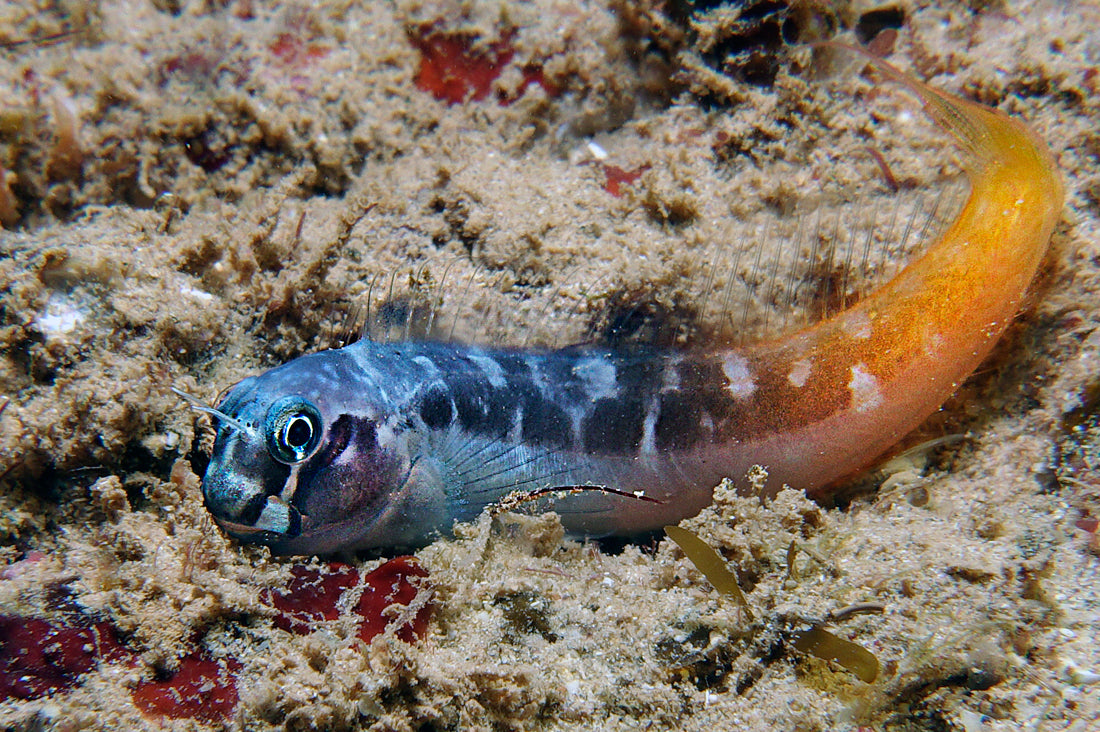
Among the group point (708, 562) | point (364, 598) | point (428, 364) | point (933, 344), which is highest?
point (933, 344)

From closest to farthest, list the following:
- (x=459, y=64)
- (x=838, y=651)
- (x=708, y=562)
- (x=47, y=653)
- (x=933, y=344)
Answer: (x=47, y=653) < (x=838, y=651) < (x=708, y=562) < (x=933, y=344) < (x=459, y=64)

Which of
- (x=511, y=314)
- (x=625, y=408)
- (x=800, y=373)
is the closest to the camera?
(x=800, y=373)

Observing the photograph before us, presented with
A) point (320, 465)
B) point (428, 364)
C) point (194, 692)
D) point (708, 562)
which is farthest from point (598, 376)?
point (194, 692)

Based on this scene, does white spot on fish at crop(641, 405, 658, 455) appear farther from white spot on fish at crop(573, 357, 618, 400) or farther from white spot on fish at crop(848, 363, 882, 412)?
white spot on fish at crop(848, 363, 882, 412)

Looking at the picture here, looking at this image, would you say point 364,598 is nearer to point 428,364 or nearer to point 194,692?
point 194,692

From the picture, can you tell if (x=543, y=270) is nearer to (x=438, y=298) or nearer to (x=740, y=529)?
(x=438, y=298)

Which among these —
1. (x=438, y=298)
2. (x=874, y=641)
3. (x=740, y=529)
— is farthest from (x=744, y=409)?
(x=438, y=298)

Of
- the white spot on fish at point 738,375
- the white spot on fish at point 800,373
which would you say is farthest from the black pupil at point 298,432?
the white spot on fish at point 800,373

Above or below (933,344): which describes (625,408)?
below
